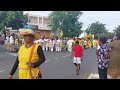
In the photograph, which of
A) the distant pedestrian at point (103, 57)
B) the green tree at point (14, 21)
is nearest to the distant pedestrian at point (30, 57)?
the distant pedestrian at point (103, 57)

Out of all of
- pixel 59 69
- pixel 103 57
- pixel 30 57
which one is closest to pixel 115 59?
pixel 103 57

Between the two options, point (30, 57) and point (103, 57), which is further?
point (103, 57)

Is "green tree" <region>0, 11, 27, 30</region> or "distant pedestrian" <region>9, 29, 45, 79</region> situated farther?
"green tree" <region>0, 11, 27, 30</region>

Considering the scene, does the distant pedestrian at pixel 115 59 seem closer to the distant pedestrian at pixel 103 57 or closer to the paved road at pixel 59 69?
the distant pedestrian at pixel 103 57

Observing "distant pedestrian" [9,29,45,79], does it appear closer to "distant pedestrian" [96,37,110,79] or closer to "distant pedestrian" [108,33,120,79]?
"distant pedestrian" [96,37,110,79]

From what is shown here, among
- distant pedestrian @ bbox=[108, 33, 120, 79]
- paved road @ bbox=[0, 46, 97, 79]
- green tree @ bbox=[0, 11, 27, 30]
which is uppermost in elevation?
green tree @ bbox=[0, 11, 27, 30]

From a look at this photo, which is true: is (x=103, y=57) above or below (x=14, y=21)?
below

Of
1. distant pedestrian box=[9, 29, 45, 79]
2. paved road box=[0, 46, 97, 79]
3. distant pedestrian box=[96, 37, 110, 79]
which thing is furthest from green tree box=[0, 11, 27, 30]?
distant pedestrian box=[9, 29, 45, 79]

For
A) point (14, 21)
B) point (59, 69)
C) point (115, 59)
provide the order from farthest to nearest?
point (14, 21) → point (59, 69) → point (115, 59)

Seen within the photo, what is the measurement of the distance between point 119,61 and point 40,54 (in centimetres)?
270

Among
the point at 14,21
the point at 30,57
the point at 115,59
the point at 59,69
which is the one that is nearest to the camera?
the point at 30,57

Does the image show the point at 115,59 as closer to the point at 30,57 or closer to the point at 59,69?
the point at 30,57

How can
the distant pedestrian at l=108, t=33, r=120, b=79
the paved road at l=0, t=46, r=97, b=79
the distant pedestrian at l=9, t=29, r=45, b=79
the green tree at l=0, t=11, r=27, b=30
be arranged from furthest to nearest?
the green tree at l=0, t=11, r=27, b=30
the paved road at l=0, t=46, r=97, b=79
the distant pedestrian at l=108, t=33, r=120, b=79
the distant pedestrian at l=9, t=29, r=45, b=79
